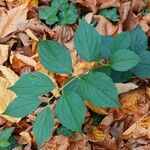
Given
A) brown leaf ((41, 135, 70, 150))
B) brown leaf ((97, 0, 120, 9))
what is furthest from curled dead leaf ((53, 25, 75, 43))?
brown leaf ((41, 135, 70, 150))

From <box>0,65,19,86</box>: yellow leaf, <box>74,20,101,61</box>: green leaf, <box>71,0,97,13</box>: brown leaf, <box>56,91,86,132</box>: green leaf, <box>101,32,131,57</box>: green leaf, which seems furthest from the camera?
<box>71,0,97,13</box>: brown leaf

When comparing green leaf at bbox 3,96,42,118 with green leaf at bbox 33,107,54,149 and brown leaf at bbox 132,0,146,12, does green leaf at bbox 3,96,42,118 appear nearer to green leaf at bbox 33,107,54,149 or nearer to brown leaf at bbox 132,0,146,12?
green leaf at bbox 33,107,54,149

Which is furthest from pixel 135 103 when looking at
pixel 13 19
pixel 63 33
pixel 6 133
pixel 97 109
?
pixel 13 19

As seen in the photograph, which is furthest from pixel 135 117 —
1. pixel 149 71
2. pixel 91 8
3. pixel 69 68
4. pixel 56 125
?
pixel 91 8

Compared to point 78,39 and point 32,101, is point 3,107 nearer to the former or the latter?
point 32,101

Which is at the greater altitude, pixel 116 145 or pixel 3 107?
pixel 3 107

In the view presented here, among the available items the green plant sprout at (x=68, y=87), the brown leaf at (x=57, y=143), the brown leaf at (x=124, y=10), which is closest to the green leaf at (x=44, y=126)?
the green plant sprout at (x=68, y=87)
